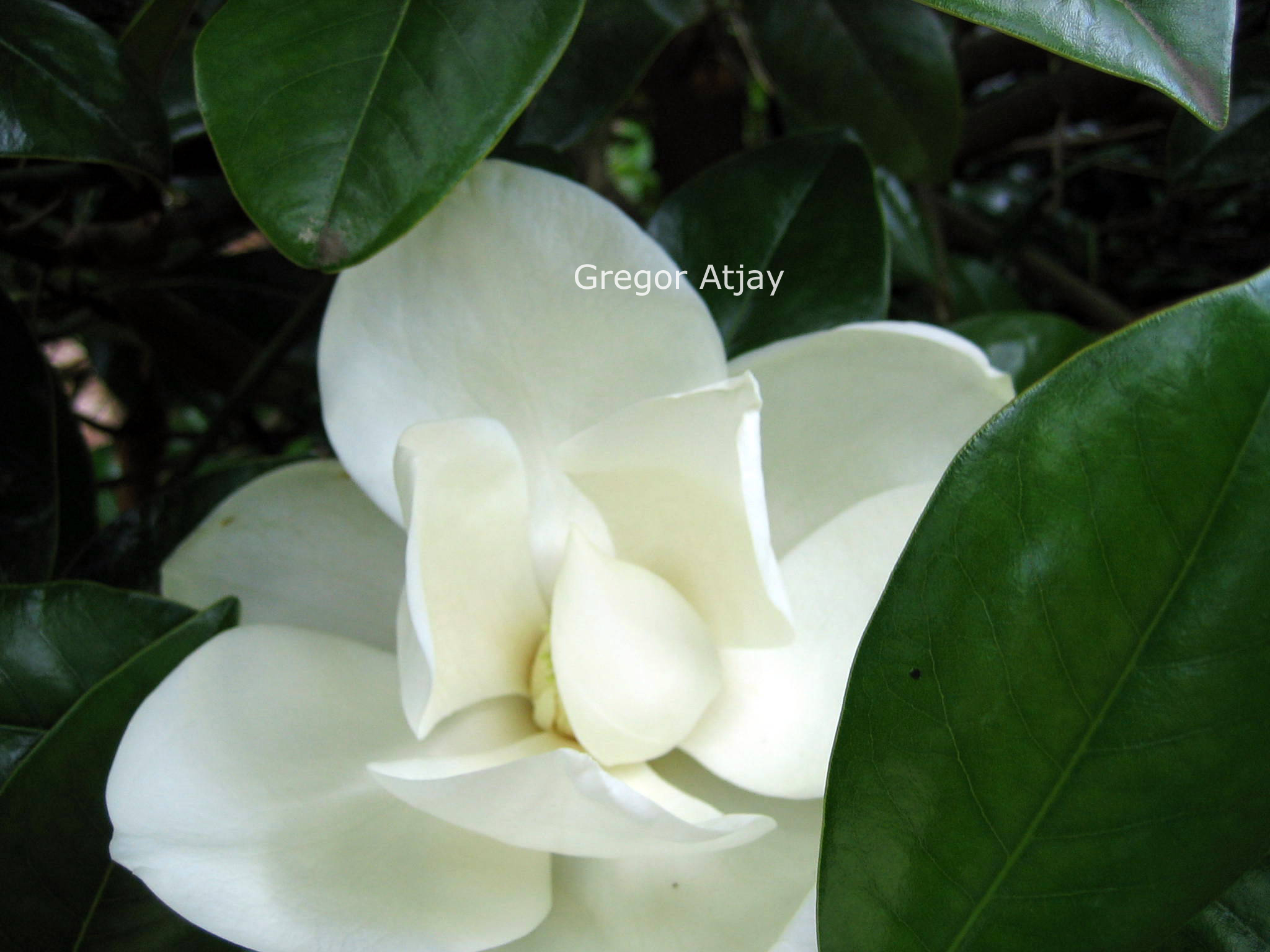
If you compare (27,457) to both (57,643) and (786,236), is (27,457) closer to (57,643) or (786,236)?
(57,643)

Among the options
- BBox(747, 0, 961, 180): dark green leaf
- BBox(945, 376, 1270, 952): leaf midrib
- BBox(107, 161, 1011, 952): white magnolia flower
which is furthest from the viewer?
BBox(747, 0, 961, 180): dark green leaf

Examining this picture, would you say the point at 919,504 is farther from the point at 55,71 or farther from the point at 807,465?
the point at 55,71

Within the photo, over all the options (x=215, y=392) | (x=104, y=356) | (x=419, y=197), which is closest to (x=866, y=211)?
(x=419, y=197)

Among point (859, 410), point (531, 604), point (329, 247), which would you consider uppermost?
point (329, 247)

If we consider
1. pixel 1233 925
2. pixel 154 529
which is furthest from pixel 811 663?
pixel 154 529

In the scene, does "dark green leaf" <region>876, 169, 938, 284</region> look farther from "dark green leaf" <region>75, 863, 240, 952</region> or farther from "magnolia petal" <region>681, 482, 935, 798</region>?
"dark green leaf" <region>75, 863, 240, 952</region>

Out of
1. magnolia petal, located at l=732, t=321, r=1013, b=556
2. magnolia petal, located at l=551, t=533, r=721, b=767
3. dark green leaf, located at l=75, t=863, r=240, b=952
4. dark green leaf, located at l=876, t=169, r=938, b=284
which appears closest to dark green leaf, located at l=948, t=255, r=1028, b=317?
dark green leaf, located at l=876, t=169, r=938, b=284
